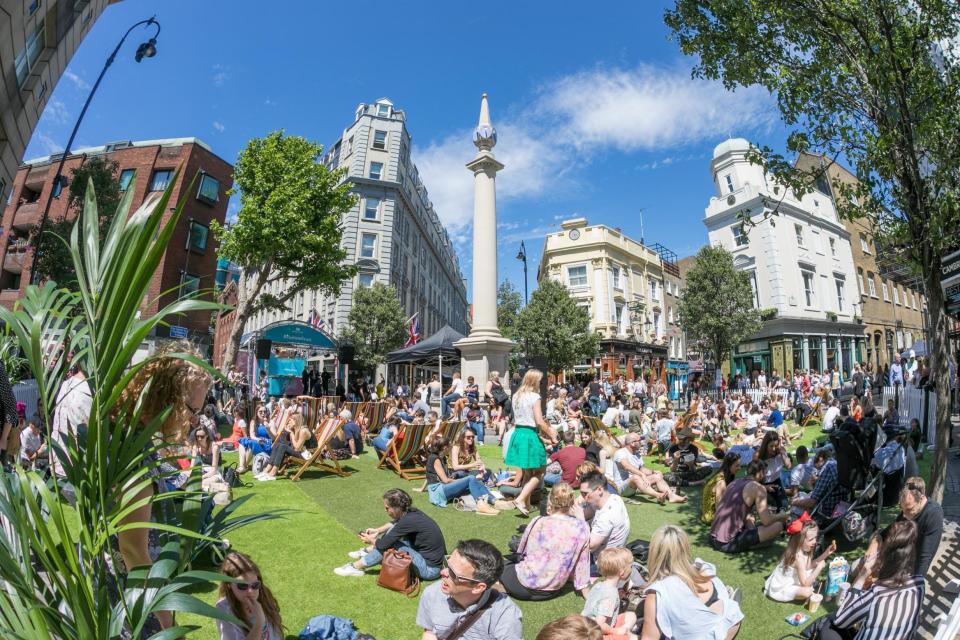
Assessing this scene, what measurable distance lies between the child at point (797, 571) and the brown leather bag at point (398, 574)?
3.46m

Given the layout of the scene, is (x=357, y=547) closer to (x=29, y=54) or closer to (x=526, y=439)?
(x=526, y=439)

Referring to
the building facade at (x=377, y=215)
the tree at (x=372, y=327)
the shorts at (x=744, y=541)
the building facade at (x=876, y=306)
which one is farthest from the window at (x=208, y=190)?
the building facade at (x=876, y=306)

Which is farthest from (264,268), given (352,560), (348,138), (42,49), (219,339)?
(219,339)

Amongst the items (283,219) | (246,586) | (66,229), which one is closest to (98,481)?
(246,586)

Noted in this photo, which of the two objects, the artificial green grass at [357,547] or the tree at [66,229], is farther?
the tree at [66,229]

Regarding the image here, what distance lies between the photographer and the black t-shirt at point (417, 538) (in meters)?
5.25

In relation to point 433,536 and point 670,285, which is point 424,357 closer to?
point 433,536

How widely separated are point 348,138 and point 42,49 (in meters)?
31.9

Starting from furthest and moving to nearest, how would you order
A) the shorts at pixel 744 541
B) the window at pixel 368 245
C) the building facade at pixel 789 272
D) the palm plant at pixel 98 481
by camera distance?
1. the window at pixel 368 245
2. the building facade at pixel 789 272
3. the shorts at pixel 744 541
4. the palm plant at pixel 98 481

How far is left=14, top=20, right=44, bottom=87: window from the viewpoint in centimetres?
1099

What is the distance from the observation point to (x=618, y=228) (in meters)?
42.2

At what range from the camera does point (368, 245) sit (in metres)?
39.0

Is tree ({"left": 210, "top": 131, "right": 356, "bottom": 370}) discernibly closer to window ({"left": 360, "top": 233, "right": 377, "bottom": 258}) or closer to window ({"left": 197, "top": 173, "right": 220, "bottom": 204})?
window ({"left": 197, "top": 173, "right": 220, "bottom": 204})

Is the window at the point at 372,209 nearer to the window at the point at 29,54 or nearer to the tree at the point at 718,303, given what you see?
the tree at the point at 718,303
